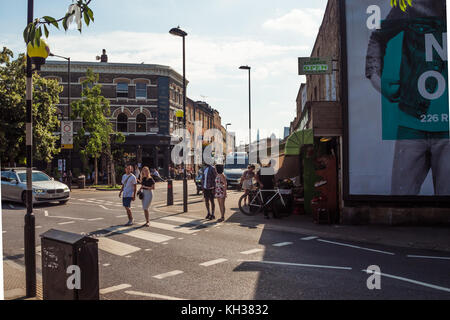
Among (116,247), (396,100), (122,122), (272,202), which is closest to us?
(116,247)

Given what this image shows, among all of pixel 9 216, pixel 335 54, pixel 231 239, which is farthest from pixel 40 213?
pixel 335 54

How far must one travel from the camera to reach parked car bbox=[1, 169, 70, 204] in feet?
53.8

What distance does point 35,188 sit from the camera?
16297 millimetres

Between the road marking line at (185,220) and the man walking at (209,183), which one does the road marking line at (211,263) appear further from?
the man walking at (209,183)

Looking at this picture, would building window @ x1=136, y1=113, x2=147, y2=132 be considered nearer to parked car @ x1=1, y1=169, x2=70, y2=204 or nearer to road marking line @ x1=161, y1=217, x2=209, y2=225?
parked car @ x1=1, y1=169, x2=70, y2=204

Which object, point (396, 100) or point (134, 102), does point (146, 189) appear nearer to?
point (396, 100)

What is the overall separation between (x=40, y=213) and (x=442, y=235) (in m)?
13.0

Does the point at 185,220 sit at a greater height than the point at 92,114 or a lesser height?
lesser

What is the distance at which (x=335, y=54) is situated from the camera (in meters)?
12.8

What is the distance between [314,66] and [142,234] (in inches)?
276

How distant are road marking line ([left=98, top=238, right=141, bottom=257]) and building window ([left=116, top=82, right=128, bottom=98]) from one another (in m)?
34.6

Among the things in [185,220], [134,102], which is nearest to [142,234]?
[185,220]
